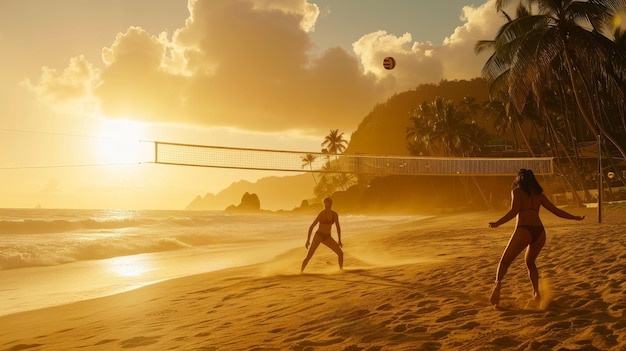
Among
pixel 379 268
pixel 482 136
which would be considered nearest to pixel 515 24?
pixel 379 268

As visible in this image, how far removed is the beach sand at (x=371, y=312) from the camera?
474cm

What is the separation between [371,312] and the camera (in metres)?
5.89

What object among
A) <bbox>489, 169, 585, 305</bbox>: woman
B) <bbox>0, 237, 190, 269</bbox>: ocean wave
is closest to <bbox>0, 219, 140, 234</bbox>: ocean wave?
<bbox>0, 237, 190, 269</bbox>: ocean wave

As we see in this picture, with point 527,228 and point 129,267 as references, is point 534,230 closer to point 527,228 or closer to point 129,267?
point 527,228

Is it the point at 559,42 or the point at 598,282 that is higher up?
the point at 559,42

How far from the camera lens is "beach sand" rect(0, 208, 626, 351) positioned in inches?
187

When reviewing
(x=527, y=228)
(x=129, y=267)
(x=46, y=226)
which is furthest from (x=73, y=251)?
(x=527, y=228)

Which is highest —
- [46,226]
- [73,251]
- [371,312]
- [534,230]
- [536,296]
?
[534,230]

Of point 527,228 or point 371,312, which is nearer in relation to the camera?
point 527,228

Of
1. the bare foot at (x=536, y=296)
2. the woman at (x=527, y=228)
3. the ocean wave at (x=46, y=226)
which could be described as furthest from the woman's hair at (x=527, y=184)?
the ocean wave at (x=46, y=226)

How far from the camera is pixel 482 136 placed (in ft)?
187

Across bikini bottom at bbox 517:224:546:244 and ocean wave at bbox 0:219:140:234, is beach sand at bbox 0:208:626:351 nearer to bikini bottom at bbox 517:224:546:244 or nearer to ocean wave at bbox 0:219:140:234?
bikini bottom at bbox 517:224:546:244

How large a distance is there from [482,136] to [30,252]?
47.8m

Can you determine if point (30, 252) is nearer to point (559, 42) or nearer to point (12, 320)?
point (12, 320)
